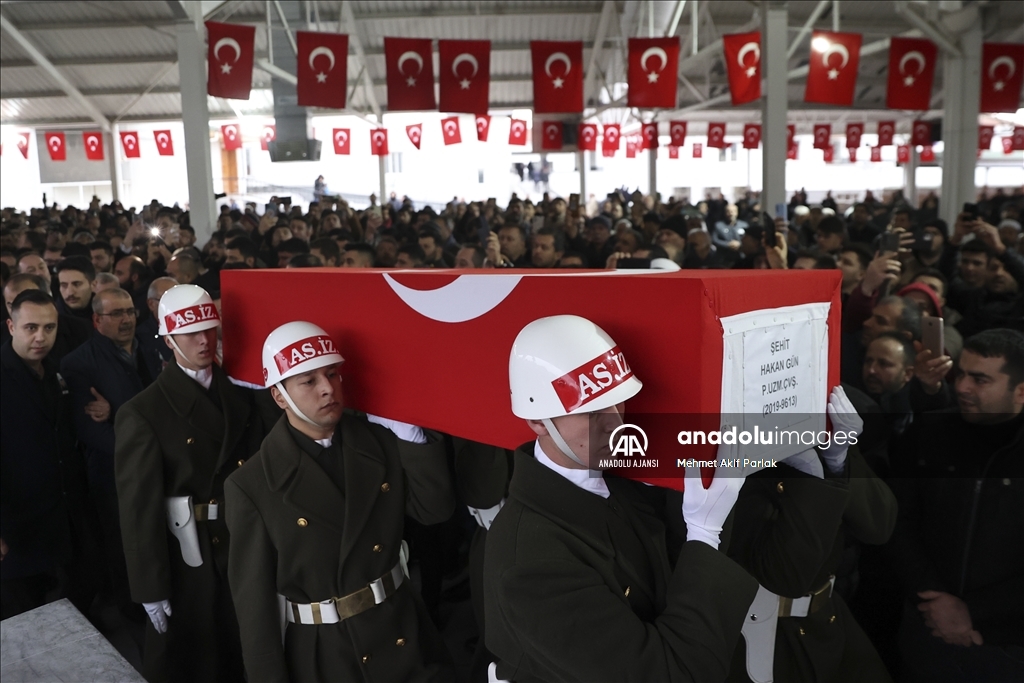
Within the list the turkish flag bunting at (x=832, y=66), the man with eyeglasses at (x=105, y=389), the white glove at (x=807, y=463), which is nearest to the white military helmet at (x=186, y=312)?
the man with eyeglasses at (x=105, y=389)

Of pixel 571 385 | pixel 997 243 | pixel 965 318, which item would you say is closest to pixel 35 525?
pixel 571 385

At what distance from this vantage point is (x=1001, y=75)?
10.2 metres

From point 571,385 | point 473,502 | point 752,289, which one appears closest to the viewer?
point 571,385

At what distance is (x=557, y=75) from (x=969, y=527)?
8545 mm

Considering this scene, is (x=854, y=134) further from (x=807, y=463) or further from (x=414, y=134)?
(x=807, y=463)

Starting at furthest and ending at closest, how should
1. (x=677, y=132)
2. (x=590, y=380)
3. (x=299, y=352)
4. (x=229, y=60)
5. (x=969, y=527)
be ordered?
1. (x=677, y=132)
2. (x=229, y=60)
3. (x=969, y=527)
4. (x=299, y=352)
5. (x=590, y=380)

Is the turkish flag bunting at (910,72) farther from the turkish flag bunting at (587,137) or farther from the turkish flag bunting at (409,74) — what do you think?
the turkish flag bunting at (587,137)

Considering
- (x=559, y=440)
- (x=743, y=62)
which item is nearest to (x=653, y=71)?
(x=743, y=62)

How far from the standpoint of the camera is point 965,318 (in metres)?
5.38

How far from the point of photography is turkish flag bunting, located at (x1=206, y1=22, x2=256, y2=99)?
8.88 meters

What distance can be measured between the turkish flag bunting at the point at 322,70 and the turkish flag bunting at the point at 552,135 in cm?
1110

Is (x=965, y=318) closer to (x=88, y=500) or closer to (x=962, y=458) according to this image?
(x=962, y=458)

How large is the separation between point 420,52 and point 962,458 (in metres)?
8.73

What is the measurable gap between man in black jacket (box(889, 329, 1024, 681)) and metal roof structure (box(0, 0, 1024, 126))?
36.9 ft
